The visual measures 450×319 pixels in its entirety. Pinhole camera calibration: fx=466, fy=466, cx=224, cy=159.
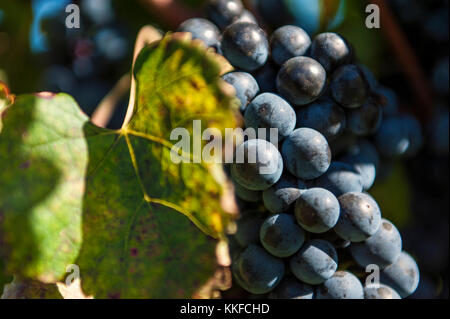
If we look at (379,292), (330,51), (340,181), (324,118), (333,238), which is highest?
(330,51)

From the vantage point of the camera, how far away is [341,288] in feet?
2.79

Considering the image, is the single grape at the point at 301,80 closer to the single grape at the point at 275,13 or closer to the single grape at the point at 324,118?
the single grape at the point at 324,118

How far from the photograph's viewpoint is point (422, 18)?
3.84 ft

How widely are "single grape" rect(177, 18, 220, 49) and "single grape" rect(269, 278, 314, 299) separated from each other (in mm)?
489

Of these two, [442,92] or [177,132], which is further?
[442,92]

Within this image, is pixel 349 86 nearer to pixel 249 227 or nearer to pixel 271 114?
pixel 271 114

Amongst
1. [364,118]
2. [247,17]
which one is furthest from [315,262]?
[247,17]

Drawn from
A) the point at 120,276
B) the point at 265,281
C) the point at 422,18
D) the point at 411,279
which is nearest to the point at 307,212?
the point at 265,281

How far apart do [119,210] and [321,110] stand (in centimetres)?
44

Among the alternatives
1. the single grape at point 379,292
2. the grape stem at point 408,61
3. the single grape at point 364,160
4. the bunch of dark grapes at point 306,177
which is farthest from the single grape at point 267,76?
the single grape at point 379,292

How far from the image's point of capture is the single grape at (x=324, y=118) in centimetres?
87

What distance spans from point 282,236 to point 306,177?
0.12m

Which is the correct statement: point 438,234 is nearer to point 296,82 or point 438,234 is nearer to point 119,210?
point 296,82

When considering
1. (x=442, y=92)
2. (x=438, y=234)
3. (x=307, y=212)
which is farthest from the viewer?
(x=438, y=234)
